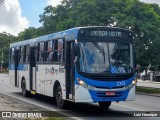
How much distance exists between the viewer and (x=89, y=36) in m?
14.5

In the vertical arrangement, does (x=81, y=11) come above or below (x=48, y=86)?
above

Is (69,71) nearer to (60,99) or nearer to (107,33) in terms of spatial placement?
(60,99)

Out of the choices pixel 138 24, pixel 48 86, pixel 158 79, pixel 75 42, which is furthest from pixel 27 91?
pixel 158 79

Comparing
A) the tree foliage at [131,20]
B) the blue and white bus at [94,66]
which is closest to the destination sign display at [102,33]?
the blue and white bus at [94,66]

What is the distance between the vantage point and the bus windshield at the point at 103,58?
46.4ft

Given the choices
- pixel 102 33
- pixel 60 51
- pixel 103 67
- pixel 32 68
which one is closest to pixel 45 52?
pixel 60 51

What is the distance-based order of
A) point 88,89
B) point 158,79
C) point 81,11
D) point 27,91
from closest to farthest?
point 88,89 → point 27,91 → point 81,11 → point 158,79

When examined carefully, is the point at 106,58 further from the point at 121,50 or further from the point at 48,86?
the point at 48,86

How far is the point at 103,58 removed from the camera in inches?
559

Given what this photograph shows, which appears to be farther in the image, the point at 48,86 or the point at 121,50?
the point at 48,86

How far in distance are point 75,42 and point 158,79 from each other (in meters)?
47.0

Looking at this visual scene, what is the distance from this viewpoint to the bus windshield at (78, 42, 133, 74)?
14.1 meters

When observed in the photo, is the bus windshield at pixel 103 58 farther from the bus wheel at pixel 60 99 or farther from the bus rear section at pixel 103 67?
the bus wheel at pixel 60 99

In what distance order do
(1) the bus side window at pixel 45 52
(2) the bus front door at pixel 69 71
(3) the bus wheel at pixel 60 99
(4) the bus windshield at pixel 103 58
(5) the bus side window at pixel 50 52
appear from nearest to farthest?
(4) the bus windshield at pixel 103 58
(2) the bus front door at pixel 69 71
(3) the bus wheel at pixel 60 99
(5) the bus side window at pixel 50 52
(1) the bus side window at pixel 45 52
